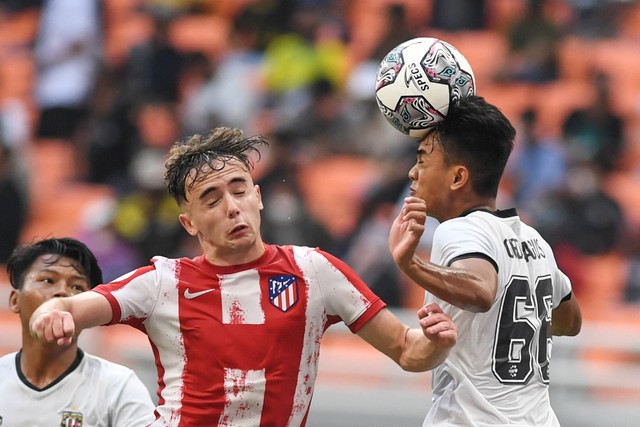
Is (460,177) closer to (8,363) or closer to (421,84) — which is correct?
(421,84)

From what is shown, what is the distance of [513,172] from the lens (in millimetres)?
10391

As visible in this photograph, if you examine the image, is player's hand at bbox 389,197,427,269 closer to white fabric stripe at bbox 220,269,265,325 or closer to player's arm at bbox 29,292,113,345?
white fabric stripe at bbox 220,269,265,325

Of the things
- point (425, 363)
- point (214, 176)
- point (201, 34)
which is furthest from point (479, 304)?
point (201, 34)

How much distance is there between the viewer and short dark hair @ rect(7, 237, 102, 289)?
4.93 metres

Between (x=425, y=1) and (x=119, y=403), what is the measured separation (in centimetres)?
794

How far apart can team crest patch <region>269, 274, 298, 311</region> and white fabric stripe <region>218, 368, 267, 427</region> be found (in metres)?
0.27

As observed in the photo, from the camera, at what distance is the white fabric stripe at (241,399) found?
13.6 ft

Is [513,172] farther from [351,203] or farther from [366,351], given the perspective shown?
[366,351]

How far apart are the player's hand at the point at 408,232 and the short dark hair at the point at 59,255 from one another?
1573 mm

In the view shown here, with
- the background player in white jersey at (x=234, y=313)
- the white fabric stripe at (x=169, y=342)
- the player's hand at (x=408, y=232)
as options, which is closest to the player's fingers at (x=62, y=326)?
the background player in white jersey at (x=234, y=313)

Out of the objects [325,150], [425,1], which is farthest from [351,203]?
[425,1]

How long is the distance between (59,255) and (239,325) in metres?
1.09

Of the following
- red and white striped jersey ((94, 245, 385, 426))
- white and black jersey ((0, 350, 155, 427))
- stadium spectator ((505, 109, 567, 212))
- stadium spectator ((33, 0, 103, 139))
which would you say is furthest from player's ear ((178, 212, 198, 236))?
stadium spectator ((33, 0, 103, 139))

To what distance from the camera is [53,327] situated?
3.85 m
